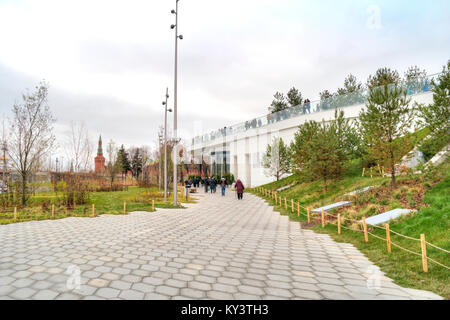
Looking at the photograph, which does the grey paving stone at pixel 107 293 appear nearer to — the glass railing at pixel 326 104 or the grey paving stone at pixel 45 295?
the grey paving stone at pixel 45 295

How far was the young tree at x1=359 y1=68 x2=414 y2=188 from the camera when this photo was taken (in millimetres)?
12281

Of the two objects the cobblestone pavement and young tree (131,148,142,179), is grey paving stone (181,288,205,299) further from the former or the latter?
young tree (131,148,142,179)

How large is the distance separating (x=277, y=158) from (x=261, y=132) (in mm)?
5185

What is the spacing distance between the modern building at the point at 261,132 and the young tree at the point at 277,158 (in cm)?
114

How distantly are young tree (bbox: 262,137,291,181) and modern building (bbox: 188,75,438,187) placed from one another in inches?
44.8

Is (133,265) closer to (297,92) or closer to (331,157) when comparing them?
(331,157)

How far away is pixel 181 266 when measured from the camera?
4.83 metres

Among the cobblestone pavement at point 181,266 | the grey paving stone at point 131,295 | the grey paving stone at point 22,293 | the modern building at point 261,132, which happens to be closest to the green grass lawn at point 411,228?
the cobblestone pavement at point 181,266

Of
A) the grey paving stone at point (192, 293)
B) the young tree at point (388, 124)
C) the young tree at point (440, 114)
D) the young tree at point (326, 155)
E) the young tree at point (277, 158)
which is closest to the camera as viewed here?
the grey paving stone at point (192, 293)

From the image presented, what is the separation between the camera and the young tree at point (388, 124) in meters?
12.3

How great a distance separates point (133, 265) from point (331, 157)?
1475 centimetres

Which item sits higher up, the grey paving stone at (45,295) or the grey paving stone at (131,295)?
the grey paving stone at (45,295)

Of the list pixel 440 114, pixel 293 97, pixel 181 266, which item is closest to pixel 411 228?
pixel 181 266
